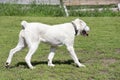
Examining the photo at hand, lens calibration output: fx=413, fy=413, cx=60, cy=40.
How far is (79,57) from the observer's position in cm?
943

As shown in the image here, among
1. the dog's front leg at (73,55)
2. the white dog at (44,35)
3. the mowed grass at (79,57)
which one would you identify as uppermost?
the white dog at (44,35)

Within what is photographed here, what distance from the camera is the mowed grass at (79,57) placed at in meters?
7.72

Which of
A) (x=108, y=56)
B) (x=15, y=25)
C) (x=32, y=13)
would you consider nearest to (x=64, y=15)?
(x=32, y=13)

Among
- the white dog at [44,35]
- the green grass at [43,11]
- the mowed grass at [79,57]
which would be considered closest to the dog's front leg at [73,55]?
the white dog at [44,35]

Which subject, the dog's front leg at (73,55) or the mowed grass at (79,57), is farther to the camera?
the dog's front leg at (73,55)

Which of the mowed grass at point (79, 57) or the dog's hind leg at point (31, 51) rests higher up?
the dog's hind leg at point (31, 51)

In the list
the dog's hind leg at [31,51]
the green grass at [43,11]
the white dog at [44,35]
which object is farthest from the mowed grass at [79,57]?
the green grass at [43,11]

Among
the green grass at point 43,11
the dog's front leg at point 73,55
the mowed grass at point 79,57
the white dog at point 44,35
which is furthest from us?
the green grass at point 43,11

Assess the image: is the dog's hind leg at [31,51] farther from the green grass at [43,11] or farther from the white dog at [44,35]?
the green grass at [43,11]

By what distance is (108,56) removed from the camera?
9430 mm

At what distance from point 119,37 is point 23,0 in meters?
7.56

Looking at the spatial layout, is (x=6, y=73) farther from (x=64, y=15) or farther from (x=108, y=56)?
(x=64, y=15)

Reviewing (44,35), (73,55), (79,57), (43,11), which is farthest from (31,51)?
(43,11)

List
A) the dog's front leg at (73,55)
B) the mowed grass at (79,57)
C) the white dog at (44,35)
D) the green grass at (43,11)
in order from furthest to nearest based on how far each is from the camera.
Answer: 1. the green grass at (43,11)
2. the dog's front leg at (73,55)
3. the white dog at (44,35)
4. the mowed grass at (79,57)
